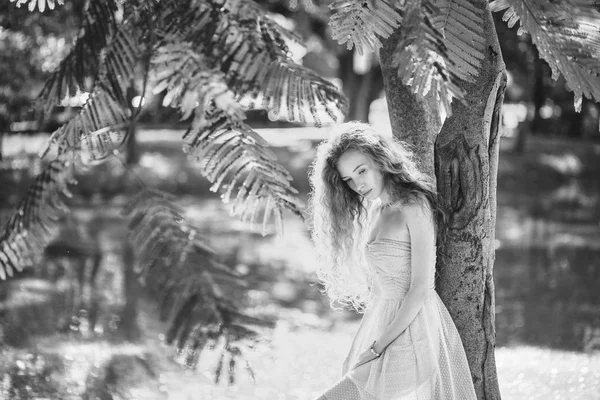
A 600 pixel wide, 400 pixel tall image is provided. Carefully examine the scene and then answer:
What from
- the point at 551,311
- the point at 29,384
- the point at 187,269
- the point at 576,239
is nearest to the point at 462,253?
the point at 187,269

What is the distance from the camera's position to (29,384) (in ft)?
22.9

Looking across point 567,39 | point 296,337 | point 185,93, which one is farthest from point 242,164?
point 296,337

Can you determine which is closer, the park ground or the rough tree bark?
the rough tree bark

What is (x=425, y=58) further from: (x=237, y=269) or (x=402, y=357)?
(x=237, y=269)

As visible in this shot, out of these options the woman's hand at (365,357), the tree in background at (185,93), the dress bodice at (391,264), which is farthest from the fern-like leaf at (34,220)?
the woman's hand at (365,357)

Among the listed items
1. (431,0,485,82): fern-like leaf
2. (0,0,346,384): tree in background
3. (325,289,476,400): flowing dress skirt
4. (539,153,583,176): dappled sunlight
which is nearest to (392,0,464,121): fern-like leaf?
(431,0,485,82): fern-like leaf

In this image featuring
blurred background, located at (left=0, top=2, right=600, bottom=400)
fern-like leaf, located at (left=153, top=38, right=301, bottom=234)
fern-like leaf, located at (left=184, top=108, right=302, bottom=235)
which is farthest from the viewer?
blurred background, located at (left=0, top=2, right=600, bottom=400)

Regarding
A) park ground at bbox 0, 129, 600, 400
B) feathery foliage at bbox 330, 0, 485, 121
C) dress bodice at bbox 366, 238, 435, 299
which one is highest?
feathery foliage at bbox 330, 0, 485, 121

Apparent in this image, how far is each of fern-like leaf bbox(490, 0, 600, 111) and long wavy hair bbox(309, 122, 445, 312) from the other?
1847mm

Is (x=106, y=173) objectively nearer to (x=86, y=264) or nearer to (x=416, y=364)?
(x=86, y=264)

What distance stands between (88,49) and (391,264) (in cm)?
202

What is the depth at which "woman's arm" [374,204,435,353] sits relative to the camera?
4066 mm

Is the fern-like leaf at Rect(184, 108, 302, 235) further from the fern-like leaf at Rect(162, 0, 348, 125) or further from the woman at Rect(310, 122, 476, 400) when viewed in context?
the woman at Rect(310, 122, 476, 400)

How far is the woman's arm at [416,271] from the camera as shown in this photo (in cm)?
407
